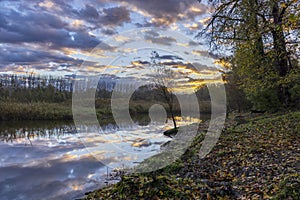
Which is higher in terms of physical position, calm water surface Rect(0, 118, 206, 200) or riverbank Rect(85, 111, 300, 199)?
riverbank Rect(85, 111, 300, 199)

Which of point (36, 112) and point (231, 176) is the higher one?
point (36, 112)

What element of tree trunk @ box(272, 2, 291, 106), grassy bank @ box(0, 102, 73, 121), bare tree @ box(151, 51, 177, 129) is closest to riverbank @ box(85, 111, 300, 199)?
tree trunk @ box(272, 2, 291, 106)

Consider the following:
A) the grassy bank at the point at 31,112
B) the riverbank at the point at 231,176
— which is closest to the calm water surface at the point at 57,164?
the riverbank at the point at 231,176

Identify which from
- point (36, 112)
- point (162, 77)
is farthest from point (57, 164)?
point (36, 112)

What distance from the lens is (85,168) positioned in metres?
9.02

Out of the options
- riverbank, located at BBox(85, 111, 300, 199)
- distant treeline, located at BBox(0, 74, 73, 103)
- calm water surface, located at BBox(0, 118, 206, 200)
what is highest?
distant treeline, located at BBox(0, 74, 73, 103)

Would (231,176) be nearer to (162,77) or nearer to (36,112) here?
(162,77)

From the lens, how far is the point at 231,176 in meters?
5.14

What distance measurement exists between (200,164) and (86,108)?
23601 millimetres

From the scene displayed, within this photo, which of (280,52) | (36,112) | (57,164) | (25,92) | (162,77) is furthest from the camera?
(25,92)

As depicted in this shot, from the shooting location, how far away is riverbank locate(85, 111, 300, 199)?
4.07m

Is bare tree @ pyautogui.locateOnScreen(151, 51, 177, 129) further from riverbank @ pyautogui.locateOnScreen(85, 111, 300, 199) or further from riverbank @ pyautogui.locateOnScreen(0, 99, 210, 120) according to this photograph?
riverbank @ pyautogui.locateOnScreen(85, 111, 300, 199)

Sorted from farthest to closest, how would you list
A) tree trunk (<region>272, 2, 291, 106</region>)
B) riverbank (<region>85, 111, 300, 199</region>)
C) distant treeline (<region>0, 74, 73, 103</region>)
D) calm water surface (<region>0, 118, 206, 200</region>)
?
distant treeline (<region>0, 74, 73, 103</region>) → tree trunk (<region>272, 2, 291, 106</region>) → calm water surface (<region>0, 118, 206, 200</region>) → riverbank (<region>85, 111, 300, 199</region>)

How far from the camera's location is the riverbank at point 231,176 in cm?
407
